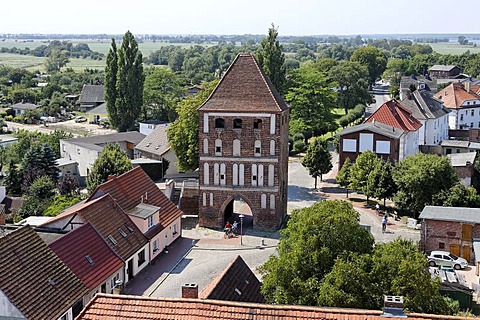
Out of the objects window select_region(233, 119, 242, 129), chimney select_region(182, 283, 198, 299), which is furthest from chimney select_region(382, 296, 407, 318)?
window select_region(233, 119, 242, 129)

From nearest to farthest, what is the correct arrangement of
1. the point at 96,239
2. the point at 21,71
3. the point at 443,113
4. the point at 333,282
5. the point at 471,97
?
the point at 333,282 → the point at 96,239 → the point at 443,113 → the point at 471,97 → the point at 21,71

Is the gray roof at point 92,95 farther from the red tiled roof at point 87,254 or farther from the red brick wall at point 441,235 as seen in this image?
the red tiled roof at point 87,254

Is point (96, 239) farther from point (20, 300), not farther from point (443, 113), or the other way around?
point (443, 113)

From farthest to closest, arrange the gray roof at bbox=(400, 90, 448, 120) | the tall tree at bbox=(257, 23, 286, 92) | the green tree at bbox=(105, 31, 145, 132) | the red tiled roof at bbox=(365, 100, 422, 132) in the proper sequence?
the green tree at bbox=(105, 31, 145, 132) < the tall tree at bbox=(257, 23, 286, 92) < the gray roof at bbox=(400, 90, 448, 120) < the red tiled roof at bbox=(365, 100, 422, 132)

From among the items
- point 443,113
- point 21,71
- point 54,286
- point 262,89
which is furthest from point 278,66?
point 21,71

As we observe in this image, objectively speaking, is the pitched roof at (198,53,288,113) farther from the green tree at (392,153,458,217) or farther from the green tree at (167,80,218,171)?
the green tree at (392,153,458,217)

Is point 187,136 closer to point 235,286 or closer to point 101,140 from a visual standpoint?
point 101,140
